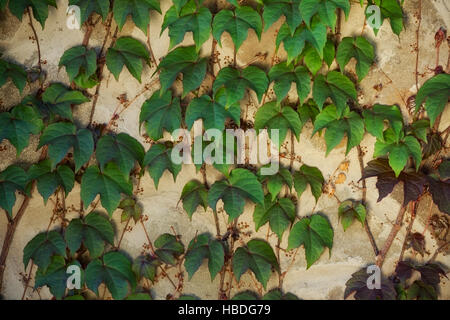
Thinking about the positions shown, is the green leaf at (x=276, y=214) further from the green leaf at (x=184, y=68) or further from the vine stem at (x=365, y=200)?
the green leaf at (x=184, y=68)

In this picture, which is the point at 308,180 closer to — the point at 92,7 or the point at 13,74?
the point at 92,7

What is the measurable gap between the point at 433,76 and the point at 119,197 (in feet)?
4.07

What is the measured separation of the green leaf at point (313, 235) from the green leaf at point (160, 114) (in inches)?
23.8

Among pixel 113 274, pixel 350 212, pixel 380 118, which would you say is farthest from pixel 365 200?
pixel 113 274

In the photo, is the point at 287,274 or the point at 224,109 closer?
the point at 224,109

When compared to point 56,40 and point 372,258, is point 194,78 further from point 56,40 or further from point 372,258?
point 372,258

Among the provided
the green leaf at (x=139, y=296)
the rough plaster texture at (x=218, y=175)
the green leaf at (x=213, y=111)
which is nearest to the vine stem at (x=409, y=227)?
the rough plaster texture at (x=218, y=175)

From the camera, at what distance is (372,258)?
77.8 inches

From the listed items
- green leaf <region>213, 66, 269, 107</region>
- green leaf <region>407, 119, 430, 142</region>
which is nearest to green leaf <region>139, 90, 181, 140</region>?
green leaf <region>213, 66, 269, 107</region>

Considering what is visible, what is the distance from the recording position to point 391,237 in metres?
1.96

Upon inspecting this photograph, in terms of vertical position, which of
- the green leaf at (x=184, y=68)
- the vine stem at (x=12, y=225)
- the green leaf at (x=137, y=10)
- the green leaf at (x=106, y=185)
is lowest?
the vine stem at (x=12, y=225)

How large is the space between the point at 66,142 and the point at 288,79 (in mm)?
834

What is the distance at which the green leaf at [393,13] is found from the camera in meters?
1.78
